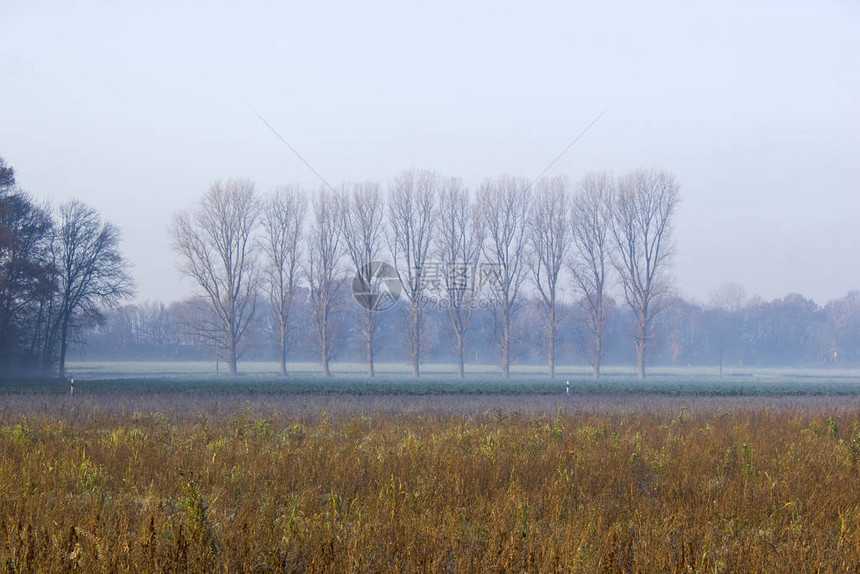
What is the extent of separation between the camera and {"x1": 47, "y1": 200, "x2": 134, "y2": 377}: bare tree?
51781mm

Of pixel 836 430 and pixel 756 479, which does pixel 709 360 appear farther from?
pixel 756 479

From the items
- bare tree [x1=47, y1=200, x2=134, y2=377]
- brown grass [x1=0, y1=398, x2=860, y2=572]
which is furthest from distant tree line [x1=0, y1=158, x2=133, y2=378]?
brown grass [x1=0, y1=398, x2=860, y2=572]

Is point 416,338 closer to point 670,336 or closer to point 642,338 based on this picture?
point 642,338

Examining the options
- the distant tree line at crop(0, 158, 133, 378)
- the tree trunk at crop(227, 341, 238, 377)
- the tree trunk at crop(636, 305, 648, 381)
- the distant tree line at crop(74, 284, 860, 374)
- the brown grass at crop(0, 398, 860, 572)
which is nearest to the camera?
the brown grass at crop(0, 398, 860, 572)

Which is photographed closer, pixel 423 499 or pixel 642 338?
pixel 423 499

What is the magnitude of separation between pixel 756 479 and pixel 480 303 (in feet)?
165

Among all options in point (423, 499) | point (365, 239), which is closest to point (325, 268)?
point (365, 239)

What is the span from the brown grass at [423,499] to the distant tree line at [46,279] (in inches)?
1376

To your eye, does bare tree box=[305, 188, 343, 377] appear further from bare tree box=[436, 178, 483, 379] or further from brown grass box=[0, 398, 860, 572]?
brown grass box=[0, 398, 860, 572]

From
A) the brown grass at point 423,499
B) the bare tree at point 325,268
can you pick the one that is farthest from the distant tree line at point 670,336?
the brown grass at point 423,499

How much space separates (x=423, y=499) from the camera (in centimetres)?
847

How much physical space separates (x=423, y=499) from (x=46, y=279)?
45.6 m

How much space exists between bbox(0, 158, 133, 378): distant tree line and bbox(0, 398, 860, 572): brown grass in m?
34.9

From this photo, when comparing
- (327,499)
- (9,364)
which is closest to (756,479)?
(327,499)
